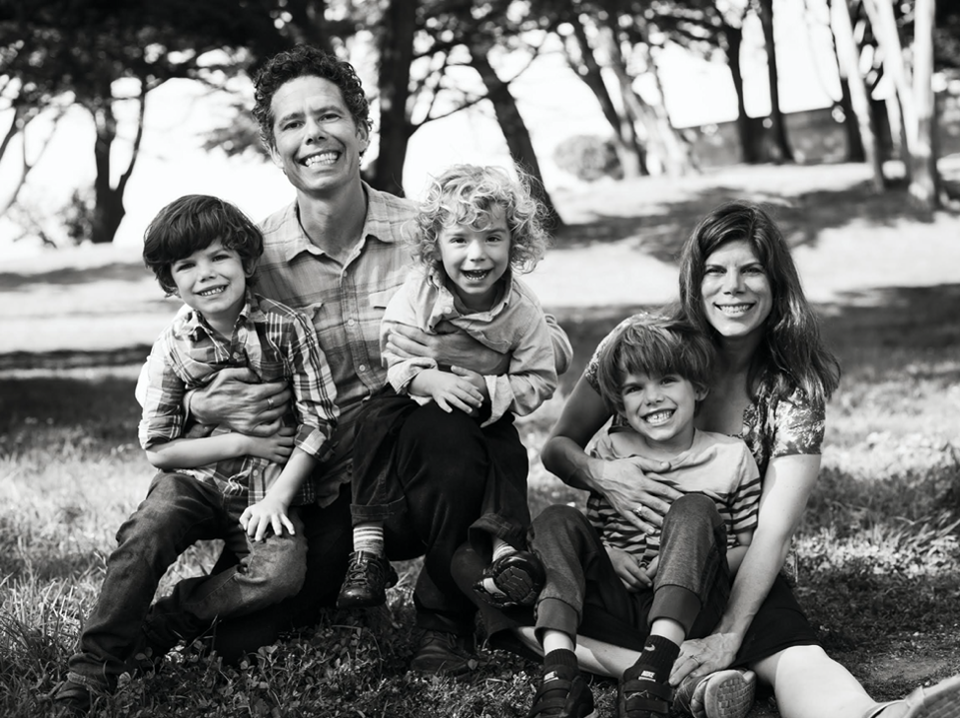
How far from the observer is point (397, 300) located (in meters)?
3.44

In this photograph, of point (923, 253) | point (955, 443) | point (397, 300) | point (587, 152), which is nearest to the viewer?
point (397, 300)

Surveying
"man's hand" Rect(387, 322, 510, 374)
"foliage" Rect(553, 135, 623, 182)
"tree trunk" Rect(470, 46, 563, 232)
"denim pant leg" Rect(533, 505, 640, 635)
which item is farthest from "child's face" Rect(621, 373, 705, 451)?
"foliage" Rect(553, 135, 623, 182)

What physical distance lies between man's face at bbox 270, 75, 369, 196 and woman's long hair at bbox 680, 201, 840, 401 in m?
1.12

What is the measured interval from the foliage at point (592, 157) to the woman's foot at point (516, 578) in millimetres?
30559

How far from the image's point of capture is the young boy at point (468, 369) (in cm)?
313

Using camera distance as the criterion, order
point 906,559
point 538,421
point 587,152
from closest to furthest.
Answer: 1. point 906,559
2. point 538,421
3. point 587,152

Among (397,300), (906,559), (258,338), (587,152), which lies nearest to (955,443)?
(906,559)

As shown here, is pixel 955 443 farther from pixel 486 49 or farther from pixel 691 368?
pixel 486 49

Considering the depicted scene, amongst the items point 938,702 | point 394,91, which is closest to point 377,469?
point 938,702

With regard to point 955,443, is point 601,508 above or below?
above

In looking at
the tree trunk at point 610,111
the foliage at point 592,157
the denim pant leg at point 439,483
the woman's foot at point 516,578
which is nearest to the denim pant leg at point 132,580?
the denim pant leg at point 439,483

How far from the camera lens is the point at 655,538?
3123 millimetres

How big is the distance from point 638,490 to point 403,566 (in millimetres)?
1403

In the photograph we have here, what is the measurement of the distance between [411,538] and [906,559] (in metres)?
2.06
